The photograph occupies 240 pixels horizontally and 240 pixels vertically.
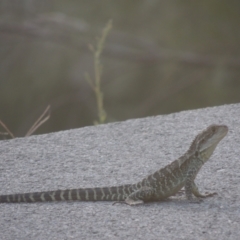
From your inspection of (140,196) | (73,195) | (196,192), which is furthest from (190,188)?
(73,195)

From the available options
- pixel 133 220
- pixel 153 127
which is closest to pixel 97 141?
pixel 153 127

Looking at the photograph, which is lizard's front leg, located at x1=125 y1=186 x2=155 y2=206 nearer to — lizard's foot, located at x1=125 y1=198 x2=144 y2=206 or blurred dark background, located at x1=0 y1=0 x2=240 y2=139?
lizard's foot, located at x1=125 y1=198 x2=144 y2=206

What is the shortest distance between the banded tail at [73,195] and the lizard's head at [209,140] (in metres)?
0.59

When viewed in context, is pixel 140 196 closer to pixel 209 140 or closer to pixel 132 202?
pixel 132 202

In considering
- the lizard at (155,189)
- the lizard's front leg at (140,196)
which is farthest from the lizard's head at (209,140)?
the lizard's front leg at (140,196)

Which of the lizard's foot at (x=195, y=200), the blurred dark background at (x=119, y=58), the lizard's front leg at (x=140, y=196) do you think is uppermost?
the blurred dark background at (x=119, y=58)

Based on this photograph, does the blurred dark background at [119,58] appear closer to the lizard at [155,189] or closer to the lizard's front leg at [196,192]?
the lizard at [155,189]

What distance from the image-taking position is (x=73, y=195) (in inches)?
201

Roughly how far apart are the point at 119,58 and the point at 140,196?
6.45 metres

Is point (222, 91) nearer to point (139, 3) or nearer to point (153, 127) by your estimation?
point (139, 3)

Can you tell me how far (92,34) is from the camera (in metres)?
11.5

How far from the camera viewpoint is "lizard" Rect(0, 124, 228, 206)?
5109 mm

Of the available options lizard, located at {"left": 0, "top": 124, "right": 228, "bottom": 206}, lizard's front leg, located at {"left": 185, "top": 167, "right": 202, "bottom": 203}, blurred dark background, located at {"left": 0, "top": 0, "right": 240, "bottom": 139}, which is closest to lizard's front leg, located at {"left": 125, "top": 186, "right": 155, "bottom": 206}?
lizard, located at {"left": 0, "top": 124, "right": 228, "bottom": 206}

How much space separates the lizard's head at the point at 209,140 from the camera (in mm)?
5168
